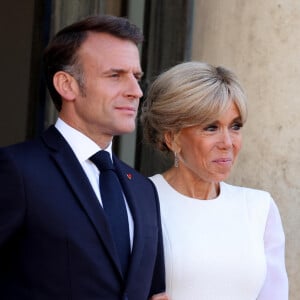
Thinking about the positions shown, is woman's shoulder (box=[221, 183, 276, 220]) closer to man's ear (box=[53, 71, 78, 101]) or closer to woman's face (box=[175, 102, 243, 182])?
woman's face (box=[175, 102, 243, 182])

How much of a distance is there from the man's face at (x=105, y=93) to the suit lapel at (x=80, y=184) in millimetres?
110

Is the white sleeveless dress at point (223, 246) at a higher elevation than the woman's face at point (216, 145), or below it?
below

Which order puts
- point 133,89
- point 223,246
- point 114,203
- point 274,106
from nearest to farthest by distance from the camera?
point 114,203 < point 133,89 < point 223,246 < point 274,106

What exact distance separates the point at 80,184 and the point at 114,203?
0.14m

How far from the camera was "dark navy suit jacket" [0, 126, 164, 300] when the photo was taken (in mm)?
2723

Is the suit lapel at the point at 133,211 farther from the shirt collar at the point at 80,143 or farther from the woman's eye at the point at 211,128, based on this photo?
the woman's eye at the point at 211,128

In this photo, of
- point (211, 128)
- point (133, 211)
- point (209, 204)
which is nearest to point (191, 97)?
point (211, 128)

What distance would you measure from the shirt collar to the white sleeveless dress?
59 centimetres

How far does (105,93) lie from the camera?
2975mm

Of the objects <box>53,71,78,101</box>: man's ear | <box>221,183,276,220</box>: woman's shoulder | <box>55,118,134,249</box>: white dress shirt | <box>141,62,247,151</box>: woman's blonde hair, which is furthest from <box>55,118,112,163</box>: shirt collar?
<box>221,183,276,220</box>: woman's shoulder

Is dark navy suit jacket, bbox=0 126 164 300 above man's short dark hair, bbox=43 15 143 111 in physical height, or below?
below

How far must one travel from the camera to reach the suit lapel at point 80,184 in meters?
2.78

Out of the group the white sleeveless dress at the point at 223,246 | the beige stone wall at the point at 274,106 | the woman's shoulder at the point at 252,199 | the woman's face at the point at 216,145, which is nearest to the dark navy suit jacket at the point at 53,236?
the white sleeveless dress at the point at 223,246

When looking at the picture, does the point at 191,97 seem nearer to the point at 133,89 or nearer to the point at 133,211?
the point at 133,89
